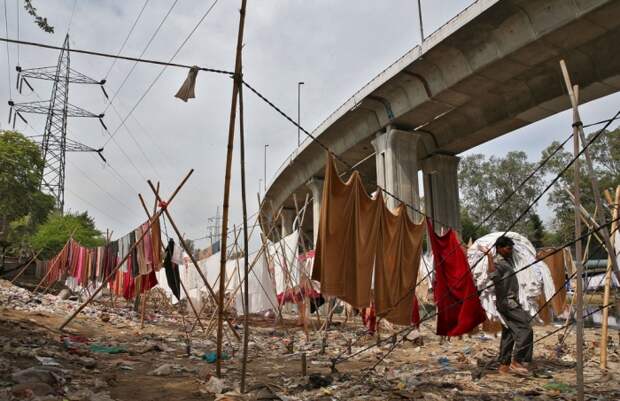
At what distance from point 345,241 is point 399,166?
8.67m

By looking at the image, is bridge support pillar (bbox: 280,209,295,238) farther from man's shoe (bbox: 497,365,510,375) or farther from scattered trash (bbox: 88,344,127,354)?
man's shoe (bbox: 497,365,510,375)

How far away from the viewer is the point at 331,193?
223 inches

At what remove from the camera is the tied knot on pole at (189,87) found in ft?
16.4

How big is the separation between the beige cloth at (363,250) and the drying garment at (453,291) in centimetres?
38

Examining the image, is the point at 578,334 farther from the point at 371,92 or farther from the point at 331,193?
the point at 371,92

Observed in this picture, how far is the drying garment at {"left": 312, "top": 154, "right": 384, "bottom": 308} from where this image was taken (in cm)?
561

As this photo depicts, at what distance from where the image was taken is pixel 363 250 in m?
5.97

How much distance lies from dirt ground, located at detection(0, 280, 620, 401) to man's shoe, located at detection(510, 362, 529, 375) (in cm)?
11

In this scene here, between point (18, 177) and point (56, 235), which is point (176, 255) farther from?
point (56, 235)

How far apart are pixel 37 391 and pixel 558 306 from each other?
1067cm

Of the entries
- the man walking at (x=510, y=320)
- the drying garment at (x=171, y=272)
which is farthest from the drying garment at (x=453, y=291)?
the drying garment at (x=171, y=272)

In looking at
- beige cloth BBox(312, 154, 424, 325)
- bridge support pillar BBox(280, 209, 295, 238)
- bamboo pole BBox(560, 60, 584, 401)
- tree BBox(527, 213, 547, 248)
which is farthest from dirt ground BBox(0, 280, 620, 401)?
tree BBox(527, 213, 547, 248)

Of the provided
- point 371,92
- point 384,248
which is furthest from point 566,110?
point 384,248

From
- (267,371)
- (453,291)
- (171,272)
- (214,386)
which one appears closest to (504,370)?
(453,291)
